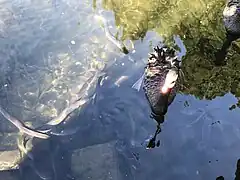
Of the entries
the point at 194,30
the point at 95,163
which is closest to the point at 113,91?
the point at 95,163

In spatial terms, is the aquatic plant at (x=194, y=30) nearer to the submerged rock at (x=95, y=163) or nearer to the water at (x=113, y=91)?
the water at (x=113, y=91)

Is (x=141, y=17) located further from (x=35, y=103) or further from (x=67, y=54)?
(x=35, y=103)

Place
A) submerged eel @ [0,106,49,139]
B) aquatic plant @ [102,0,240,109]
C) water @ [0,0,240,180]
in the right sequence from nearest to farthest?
water @ [0,0,240,180]
submerged eel @ [0,106,49,139]
aquatic plant @ [102,0,240,109]

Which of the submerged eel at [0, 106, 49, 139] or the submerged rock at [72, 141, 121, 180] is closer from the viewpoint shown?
the submerged rock at [72, 141, 121, 180]

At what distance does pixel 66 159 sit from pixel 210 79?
238 centimetres

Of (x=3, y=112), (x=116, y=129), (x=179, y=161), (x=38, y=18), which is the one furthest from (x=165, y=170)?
(x=38, y=18)

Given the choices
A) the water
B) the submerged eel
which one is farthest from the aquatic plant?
the submerged eel

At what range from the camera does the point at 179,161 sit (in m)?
4.47

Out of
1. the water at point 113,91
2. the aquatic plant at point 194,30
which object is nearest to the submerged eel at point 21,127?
the water at point 113,91

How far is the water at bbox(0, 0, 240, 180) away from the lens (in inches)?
175

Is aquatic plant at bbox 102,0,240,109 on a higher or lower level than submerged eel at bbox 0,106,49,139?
lower

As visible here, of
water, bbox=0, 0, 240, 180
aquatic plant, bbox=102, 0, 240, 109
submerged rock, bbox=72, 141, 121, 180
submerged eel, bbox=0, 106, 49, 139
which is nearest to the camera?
submerged rock, bbox=72, 141, 121, 180

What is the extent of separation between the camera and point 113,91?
17.3ft

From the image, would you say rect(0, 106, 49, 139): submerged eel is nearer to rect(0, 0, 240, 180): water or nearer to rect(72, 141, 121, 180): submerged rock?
rect(0, 0, 240, 180): water
